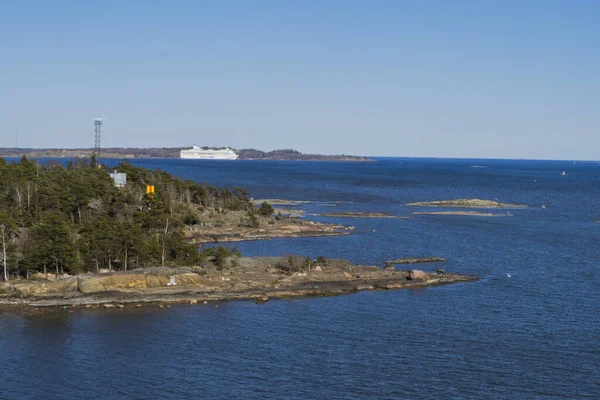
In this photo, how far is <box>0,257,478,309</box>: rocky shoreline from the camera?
166ft

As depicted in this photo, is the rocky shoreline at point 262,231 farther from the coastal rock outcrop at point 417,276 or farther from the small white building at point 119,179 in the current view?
the coastal rock outcrop at point 417,276

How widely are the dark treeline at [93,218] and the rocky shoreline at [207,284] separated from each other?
119 inches

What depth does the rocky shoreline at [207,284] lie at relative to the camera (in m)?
50.5

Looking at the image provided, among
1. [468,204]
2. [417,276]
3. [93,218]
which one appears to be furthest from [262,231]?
[468,204]

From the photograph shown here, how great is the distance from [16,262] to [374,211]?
6973 centimetres

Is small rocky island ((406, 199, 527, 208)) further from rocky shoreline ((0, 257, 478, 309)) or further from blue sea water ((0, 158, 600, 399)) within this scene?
rocky shoreline ((0, 257, 478, 309))

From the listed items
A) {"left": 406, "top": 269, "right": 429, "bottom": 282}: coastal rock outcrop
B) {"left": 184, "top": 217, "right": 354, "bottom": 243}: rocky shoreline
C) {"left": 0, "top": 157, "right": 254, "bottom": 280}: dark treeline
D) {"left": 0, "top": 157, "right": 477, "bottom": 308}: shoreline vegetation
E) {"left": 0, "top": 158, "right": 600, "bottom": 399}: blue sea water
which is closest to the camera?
{"left": 0, "top": 158, "right": 600, "bottom": 399}: blue sea water

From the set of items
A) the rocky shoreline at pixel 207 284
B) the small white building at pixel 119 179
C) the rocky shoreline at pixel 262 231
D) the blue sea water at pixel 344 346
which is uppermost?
the small white building at pixel 119 179

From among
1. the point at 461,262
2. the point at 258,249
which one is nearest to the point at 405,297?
the point at 461,262

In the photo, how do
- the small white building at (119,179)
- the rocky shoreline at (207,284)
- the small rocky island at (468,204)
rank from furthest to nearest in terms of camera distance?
the small rocky island at (468,204), the small white building at (119,179), the rocky shoreline at (207,284)

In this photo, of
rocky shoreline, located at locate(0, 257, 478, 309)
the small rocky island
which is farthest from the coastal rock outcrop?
the small rocky island

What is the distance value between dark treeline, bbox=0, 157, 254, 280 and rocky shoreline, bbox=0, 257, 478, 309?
3010 mm

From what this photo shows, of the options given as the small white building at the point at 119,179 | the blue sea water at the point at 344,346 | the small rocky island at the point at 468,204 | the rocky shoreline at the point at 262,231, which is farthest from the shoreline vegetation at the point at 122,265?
the small rocky island at the point at 468,204

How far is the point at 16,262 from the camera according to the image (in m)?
54.5
